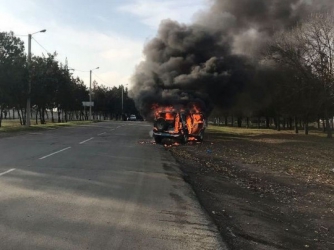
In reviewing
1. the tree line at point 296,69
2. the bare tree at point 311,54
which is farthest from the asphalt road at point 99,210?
the bare tree at point 311,54

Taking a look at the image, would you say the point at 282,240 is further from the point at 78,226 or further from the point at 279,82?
the point at 279,82

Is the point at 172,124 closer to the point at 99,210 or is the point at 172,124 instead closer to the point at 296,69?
the point at 296,69

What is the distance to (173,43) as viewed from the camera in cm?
2736

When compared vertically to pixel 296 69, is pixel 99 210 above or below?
below

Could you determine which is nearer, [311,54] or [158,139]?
[158,139]

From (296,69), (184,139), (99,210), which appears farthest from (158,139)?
(99,210)

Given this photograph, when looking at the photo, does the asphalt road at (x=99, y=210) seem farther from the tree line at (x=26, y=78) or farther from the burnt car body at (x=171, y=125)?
the tree line at (x=26, y=78)

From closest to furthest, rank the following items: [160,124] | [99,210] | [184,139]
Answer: [99,210] → [160,124] → [184,139]

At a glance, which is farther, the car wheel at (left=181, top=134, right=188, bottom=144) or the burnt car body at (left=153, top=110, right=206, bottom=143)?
the car wheel at (left=181, top=134, right=188, bottom=144)

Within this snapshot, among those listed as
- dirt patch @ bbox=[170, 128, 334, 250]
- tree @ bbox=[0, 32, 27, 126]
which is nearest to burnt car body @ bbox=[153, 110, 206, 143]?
dirt patch @ bbox=[170, 128, 334, 250]

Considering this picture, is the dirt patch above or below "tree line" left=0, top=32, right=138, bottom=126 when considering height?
below

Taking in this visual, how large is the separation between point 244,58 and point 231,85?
8.70 feet

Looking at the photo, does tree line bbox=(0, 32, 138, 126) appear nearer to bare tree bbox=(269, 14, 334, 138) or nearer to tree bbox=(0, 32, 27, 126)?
tree bbox=(0, 32, 27, 126)

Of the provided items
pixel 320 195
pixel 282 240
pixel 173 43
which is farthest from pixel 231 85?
pixel 282 240
